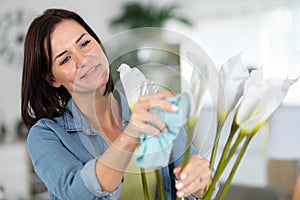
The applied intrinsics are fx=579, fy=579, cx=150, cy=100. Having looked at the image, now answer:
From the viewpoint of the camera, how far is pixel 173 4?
5.78 metres

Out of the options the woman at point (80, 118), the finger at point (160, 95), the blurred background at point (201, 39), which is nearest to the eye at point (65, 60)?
the woman at point (80, 118)

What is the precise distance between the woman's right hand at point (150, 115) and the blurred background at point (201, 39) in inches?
124

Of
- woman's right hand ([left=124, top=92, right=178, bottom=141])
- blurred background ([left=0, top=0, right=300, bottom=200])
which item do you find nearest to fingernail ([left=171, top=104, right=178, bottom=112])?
woman's right hand ([left=124, top=92, right=178, bottom=141])

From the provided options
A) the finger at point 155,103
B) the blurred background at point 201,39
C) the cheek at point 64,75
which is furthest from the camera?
the blurred background at point 201,39

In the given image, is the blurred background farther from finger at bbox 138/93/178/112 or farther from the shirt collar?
finger at bbox 138/93/178/112

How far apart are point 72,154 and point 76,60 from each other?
0.38 ft

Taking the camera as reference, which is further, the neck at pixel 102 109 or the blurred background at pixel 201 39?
the blurred background at pixel 201 39

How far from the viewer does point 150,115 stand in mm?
431

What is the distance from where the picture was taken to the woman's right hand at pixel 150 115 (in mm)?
432

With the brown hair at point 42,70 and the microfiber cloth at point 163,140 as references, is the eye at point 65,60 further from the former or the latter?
the microfiber cloth at point 163,140

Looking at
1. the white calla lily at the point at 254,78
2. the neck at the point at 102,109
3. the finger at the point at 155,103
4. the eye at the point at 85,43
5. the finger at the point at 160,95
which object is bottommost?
the neck at the point at 102,109

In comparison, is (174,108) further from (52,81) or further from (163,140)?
(52,81)

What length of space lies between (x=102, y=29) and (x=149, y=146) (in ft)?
17.2

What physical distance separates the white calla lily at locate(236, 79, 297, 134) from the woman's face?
122 mm
